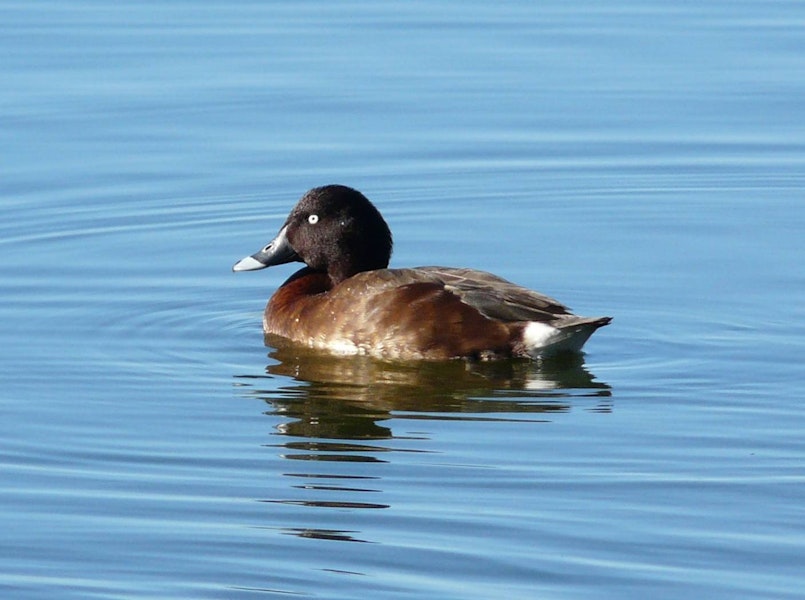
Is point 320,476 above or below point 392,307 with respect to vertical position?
below

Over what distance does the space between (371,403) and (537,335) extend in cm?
108

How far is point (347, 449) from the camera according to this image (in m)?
7.49

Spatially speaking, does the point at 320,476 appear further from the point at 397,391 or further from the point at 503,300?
the point at 503,300

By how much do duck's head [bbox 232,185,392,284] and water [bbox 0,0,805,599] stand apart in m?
0.57

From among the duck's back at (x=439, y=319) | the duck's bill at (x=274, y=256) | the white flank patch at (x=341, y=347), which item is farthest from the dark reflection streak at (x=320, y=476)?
the duck's bill at (x=274, y=256)

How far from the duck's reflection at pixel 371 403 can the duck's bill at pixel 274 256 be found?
2.44 ft

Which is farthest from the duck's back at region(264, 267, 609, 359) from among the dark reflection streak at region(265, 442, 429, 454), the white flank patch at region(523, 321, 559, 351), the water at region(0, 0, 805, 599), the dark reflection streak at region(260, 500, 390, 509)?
the dark reflection streak at region(260, 500, 390, 509)

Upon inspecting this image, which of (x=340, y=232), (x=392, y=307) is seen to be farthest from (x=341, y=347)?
(x=340, y=232)

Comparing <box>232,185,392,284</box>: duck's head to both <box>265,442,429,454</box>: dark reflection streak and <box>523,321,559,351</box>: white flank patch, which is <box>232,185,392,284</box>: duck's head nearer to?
<box>523,321,559,351</box>: white flank patch

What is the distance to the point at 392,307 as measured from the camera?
916 centimetres

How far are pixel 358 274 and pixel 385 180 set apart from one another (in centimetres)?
284

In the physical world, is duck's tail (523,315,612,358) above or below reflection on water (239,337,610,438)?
above

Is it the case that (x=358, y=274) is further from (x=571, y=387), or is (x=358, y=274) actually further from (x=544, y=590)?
(x=544, y=590)

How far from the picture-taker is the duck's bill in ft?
33.4
